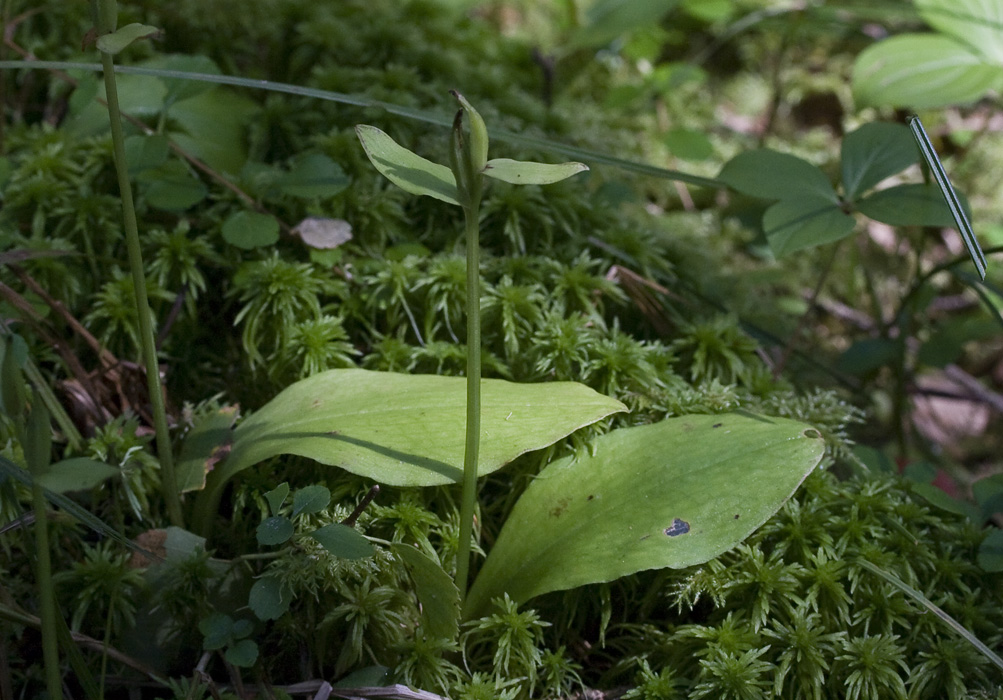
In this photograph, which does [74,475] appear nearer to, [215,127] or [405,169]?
[405,169]

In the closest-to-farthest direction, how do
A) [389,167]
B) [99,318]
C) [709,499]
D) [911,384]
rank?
[389,167], [709,499], [99,318], [911,384]

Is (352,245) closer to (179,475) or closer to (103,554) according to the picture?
(179,475)

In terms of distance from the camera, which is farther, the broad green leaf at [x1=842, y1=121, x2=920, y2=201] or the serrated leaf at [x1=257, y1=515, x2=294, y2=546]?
the broad green leaf at [x1=842, y1=121, x2=920, y2=201]

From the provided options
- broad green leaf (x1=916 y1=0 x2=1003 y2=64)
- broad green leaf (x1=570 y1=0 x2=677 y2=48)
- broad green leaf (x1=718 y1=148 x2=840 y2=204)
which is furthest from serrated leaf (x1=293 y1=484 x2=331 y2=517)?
broad green leaf (x1=916 y1=0 x2=1003 y2=64)

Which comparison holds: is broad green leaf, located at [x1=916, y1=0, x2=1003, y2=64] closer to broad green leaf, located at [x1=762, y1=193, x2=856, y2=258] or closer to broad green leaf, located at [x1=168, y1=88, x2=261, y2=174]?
broad green leaf, located at [x1=762, y1=193, x2=856, y2=258]

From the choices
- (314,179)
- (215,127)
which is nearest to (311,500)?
(314,179)

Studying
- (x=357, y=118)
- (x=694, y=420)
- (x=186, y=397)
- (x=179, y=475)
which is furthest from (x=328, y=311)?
(x=694, y=420)

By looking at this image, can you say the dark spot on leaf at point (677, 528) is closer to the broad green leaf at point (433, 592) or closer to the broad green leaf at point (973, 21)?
the broad green leaf at point (433, 592)
